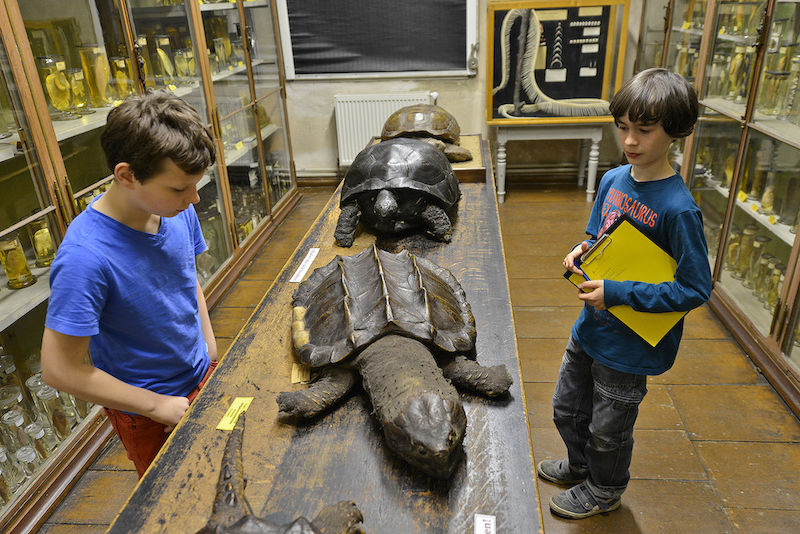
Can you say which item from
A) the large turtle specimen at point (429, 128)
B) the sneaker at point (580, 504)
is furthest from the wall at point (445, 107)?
the sneaker at point (580, 504)

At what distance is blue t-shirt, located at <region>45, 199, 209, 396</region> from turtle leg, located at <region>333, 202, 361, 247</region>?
3.30 ft

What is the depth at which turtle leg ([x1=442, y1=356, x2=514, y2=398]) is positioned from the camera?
4.93 feet

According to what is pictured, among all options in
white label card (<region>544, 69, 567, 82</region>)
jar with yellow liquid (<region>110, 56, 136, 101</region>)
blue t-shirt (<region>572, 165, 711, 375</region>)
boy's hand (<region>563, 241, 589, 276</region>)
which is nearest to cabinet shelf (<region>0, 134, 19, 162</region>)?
jar with yellow liquid (<region>110, 56, 136, 101</region>)

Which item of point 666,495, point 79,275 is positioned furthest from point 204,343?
point 666,495

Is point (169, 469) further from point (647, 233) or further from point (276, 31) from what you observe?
point (276, 31)

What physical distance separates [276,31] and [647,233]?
15.1ft

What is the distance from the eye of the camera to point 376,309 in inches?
65.0

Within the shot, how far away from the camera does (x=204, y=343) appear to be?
1.71 meters

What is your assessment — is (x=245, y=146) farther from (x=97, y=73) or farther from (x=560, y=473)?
(x=560, y=473)

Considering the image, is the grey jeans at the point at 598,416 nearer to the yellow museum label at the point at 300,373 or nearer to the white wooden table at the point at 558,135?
the yellow museum label at the point at 300,373

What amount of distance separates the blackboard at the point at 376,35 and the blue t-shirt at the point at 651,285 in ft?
12.6

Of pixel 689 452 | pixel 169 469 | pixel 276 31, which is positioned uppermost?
pixel 276 31

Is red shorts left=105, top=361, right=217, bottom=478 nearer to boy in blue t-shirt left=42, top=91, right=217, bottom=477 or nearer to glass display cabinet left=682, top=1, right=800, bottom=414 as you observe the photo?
boy in blue t-shirt left=42, top=91, right=217, bottom=477

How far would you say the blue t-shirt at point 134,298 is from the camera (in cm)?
117
